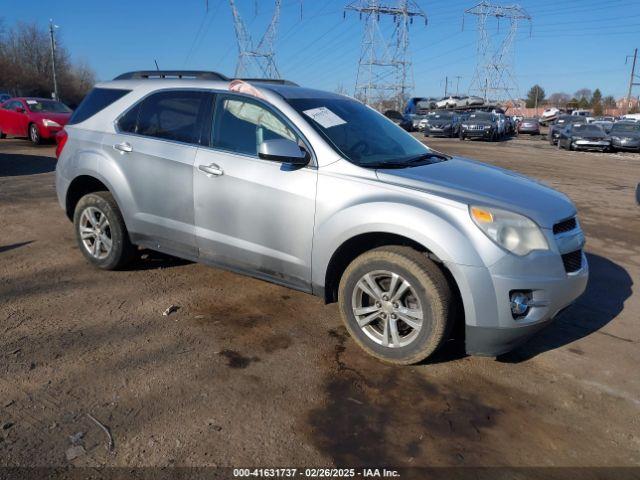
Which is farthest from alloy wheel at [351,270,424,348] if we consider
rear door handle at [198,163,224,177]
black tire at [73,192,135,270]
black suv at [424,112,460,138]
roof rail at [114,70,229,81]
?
black suv at [424,112,460,138]

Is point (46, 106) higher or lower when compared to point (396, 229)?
higher

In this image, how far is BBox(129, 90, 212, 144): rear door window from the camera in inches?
161

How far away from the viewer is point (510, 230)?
304cm

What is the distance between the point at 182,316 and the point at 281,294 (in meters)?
0.90

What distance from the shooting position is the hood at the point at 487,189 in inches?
125

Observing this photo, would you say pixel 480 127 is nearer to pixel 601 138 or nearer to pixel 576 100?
pixel 601 138

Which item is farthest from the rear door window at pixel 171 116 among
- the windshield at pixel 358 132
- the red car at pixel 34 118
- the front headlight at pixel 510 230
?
the red car at pixel 34 118

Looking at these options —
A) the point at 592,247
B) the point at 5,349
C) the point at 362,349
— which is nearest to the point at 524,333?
the point at 362,349

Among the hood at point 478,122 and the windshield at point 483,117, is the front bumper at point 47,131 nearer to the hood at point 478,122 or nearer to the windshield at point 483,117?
the hood at point 478,122

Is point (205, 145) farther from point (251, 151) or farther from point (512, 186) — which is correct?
point (512, 186)

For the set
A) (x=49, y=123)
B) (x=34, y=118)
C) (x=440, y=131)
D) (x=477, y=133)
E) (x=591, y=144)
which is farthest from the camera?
(x=440, y=131)

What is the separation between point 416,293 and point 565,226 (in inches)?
44.7

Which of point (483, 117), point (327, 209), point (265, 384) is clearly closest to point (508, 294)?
point (327, 209)

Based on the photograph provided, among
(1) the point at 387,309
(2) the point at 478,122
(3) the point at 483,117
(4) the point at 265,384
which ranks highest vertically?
(3) the point at 483,117
